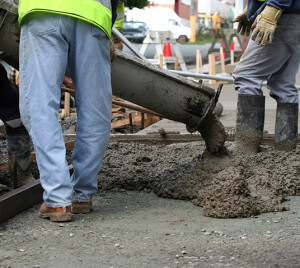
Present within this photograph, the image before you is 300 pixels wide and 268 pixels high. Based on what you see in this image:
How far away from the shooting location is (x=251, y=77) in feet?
17.0

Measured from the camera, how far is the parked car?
1536 inches

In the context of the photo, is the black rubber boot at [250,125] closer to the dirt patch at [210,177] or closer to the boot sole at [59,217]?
the dirt patch at [210,177]

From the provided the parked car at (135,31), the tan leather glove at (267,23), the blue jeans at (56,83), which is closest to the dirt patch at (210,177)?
the blue jeans at (56,83)

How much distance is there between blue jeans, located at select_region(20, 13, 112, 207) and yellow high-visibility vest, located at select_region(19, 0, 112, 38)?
5 cm

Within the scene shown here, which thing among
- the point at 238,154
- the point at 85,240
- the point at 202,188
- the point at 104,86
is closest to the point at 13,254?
the point at 85,240

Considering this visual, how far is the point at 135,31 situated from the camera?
39.7 metres

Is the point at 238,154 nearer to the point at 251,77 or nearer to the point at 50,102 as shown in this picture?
the point at 251,77

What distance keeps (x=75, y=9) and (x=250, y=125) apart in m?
2.29

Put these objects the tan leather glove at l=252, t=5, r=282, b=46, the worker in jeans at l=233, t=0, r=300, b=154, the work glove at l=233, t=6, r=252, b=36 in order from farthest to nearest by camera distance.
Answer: the work glove at l=233, t=6, r=252, b=36
the worker in jeans at l=233, t=0, r=300, b=154
the tan leather glove at l=252, t=5, r=282, b=46

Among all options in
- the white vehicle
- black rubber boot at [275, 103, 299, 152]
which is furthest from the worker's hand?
the white vehicle

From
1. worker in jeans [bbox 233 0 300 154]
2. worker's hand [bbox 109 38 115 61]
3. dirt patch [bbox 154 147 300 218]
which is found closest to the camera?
dirt patch [bbox 154 147 300 218]

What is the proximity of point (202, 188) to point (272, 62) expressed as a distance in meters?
1.54

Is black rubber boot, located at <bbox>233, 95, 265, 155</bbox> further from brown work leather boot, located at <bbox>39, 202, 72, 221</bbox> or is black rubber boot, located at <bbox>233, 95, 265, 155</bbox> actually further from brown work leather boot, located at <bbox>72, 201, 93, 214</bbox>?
brown work leather boot, located at <bbox>39, 202, 72, 221</bbox>

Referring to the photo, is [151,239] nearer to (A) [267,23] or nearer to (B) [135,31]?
(A) [267,23]
